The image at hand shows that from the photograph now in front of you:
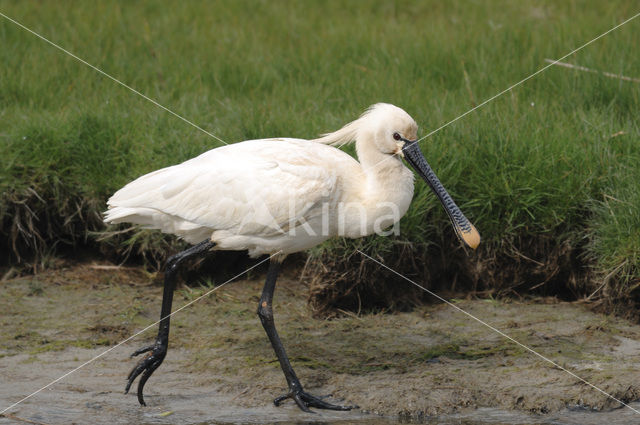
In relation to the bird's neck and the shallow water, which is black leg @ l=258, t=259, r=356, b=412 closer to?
the shallow water

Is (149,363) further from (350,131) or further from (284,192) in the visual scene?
(350,131)

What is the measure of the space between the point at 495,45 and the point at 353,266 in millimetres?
3057

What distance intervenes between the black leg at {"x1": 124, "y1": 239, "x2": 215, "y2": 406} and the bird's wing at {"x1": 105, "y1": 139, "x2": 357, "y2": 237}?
172 mm

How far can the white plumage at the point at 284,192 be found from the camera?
498 centimetres

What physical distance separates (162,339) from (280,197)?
1.02m

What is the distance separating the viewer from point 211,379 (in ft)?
17.2

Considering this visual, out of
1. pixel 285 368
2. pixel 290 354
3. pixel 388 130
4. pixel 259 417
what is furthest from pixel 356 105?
pixel 259 417

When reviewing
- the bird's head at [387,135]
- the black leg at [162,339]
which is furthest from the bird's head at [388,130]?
the black leg at [162,339]

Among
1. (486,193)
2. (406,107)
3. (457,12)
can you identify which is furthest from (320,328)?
(457,12)

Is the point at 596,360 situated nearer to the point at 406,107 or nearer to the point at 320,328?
the point at 320,328

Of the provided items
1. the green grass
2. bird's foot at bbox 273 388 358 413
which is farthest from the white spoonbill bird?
the green grass

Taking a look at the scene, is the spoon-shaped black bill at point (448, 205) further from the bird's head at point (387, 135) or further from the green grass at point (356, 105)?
the green grass at point (356, 105)

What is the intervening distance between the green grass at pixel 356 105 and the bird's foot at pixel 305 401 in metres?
1.10

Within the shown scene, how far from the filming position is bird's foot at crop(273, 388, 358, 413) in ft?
16.3
